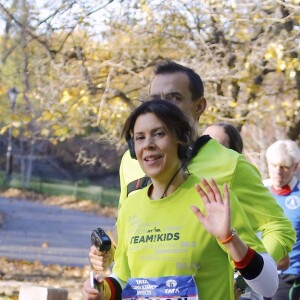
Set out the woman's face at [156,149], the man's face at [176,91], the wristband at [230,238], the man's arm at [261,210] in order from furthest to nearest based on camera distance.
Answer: the man's face at [176,91] → the man's arm at [261,210] → the woman's face at [156,149] → the wristband at [230,238]

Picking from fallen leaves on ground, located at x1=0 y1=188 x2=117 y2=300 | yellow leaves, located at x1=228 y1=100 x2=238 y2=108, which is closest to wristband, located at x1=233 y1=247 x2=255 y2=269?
fallen leaves on ground, located at x1=0 y1=188 x2=117 y2=300

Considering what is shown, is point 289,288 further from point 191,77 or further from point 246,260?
point 246,260

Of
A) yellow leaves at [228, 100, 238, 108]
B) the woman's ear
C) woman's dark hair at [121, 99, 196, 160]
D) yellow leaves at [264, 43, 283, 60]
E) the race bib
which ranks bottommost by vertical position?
the race bib

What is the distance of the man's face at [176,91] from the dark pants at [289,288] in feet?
9.50

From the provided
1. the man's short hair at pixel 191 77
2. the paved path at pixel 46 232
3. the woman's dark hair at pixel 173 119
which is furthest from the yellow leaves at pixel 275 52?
the paved path at pixel 46 232

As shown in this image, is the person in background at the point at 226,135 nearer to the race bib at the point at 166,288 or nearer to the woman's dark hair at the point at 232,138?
the woman's dark hair at the point at 232,138

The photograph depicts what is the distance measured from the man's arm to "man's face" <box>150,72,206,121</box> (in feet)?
1.28

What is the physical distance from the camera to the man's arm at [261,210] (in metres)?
3.45

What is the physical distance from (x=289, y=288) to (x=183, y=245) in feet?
11.5

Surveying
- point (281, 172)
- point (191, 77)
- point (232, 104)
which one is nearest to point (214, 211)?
point (191, 77)

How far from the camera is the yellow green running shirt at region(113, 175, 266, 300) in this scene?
9.82 ft

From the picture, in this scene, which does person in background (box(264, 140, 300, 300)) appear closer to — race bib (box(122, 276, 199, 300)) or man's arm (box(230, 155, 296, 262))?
man's arm (box(230, 155, 296, 262))

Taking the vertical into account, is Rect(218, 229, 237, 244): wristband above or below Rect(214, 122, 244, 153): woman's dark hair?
below

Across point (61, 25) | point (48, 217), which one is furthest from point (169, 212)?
point (48, 217)
